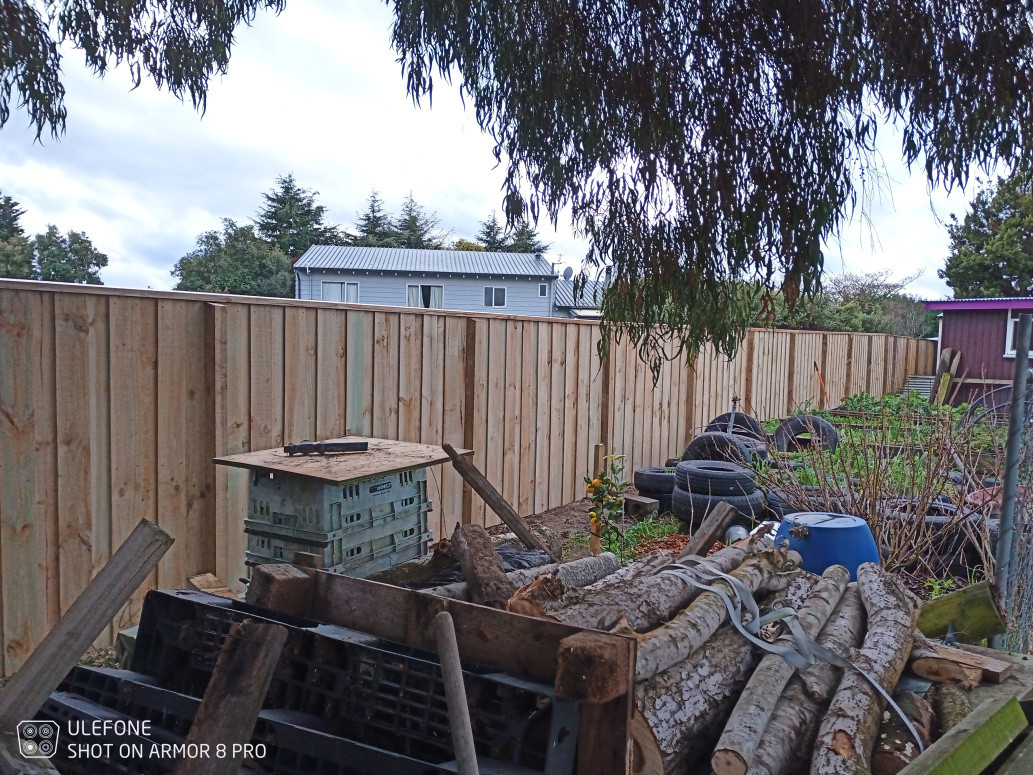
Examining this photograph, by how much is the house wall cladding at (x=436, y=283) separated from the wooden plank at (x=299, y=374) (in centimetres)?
2484

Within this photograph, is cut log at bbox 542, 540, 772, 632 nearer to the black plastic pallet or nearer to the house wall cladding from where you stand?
the black plastic pallet

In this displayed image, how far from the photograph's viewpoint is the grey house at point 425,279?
98.8 feet

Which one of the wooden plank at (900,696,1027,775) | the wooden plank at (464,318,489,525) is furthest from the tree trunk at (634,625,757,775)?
the wooden plank at (464,318,489,525)

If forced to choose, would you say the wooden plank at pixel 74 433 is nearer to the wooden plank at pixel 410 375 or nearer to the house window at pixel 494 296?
the wooden plank at pixel 410 375

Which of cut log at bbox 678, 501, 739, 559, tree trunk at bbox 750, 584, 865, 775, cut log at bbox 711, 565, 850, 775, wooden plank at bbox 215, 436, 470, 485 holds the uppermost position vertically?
wooden plank at bbox 215, 436, 470, 485

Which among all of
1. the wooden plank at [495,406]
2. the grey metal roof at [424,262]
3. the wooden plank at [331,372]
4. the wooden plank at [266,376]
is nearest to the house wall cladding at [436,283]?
the grey metal roof at [424,262]

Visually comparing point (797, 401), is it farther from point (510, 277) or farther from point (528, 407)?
point (510, 277)

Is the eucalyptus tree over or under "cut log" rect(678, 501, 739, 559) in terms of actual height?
over

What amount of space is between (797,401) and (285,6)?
11121 millimetres

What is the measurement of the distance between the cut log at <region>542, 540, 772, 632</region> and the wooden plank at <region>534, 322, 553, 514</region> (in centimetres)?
424

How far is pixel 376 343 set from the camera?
5.14m

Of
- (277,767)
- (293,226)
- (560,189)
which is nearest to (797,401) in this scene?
(560,189)

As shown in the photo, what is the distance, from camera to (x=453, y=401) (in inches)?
231

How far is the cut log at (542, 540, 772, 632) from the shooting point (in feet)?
7.39
